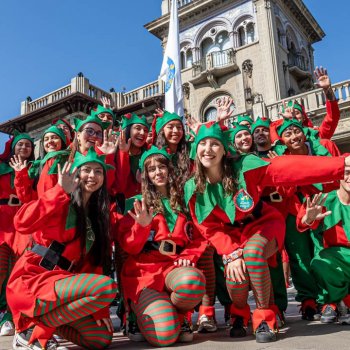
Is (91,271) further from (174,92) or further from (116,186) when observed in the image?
(174,92)

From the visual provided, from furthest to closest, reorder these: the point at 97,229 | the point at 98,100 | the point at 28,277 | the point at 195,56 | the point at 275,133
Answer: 1. the point at 195,56
2. the point at 98,100
3. the point at 275,133
4. the point at 97,229
5. the point at 28,277

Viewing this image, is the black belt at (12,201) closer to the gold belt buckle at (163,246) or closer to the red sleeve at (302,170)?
the gold belt buckle at (163,246)

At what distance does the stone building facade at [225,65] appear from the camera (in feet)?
57.7

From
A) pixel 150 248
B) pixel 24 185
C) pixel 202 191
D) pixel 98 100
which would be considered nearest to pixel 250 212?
pixel 202 191

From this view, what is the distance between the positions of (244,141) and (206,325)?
197 centimetres

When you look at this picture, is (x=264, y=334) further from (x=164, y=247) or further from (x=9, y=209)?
(x=9, y=209)

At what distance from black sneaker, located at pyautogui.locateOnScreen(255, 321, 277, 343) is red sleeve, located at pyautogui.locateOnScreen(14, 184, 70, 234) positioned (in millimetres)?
1664

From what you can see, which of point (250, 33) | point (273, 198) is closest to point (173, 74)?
point (273, 198)

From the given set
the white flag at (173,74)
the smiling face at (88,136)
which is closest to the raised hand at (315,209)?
the smiling face at (88,136)

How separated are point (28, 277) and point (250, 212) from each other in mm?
1765

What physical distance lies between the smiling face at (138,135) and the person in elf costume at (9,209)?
1213 mm

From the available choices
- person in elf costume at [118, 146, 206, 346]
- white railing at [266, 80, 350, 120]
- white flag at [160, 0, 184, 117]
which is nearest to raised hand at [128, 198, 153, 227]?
person in elf costume at [118, 146, 206, 346]

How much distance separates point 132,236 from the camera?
10.0 ft

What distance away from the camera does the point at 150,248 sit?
3205 millimetres
